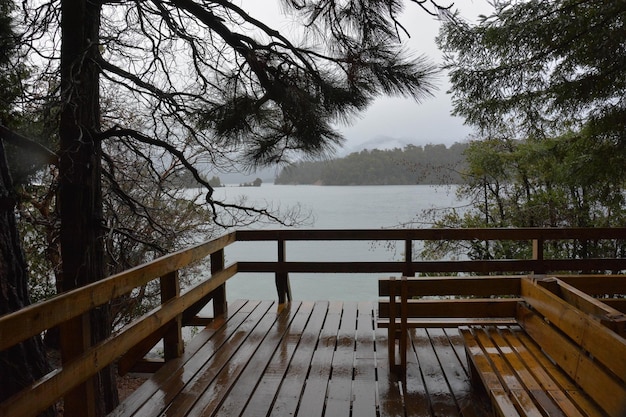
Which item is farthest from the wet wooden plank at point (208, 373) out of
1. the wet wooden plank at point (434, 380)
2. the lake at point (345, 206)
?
the lake at point (345, 206)

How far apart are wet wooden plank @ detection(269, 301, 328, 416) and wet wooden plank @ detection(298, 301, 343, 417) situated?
1.4 inches

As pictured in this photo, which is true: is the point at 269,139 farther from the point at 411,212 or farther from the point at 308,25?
the point at 411,212

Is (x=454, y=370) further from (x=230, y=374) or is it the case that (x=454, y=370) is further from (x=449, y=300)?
(x=230, y=374)

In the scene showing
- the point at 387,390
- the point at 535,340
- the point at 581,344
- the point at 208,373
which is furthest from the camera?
the point at 208,373

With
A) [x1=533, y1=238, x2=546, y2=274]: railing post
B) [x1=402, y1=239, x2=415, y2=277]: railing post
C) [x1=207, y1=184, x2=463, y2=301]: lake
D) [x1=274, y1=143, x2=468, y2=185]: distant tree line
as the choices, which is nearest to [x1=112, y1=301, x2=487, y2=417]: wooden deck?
[x1=402, y1=239, x2=415, y2=277]: railing post

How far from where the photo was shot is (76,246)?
4.07m

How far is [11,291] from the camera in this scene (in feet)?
10.5

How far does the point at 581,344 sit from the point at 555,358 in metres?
0.30

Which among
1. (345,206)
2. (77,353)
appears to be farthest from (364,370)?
(345,206)

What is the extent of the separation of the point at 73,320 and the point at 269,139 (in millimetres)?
2522

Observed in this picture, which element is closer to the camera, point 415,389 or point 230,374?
point 415,389

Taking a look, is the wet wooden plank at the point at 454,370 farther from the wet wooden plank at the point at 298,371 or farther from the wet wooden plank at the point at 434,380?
the wet wooden plank at the point at 298,371

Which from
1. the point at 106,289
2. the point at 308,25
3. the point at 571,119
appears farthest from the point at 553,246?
the point at 106,289

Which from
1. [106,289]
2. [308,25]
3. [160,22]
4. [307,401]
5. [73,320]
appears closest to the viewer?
[73,320]
